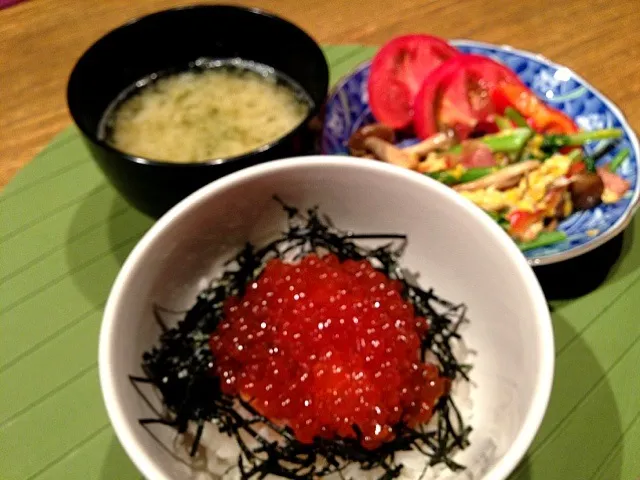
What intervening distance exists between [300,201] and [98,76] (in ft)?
1.97

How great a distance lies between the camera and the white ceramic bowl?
83 centimetres

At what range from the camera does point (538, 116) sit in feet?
5.00

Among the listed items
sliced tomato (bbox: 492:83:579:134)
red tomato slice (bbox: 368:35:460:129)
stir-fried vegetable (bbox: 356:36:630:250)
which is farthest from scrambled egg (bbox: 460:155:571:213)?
red tomato slice (bbox: 368:35:460:129)

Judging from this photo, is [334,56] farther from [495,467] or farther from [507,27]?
[495,467]

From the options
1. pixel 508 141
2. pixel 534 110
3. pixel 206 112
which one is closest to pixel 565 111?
pixel 534 110

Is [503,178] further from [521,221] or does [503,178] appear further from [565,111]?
[565,111]

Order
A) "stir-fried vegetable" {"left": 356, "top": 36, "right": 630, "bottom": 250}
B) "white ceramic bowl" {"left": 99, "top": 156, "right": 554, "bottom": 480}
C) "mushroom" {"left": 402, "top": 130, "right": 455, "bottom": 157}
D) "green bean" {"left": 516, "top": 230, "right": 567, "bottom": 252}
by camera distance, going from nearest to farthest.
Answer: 1. "white ceramic bowl" {"left": 99, "top": 156, "right": 554, "bottom": 480}
2. "green bean" {"left": 516, "top": 230, "right": 567, "bottom": 252}
3. "stir-fried vegetable" {"left": 356, "top": 36, "right": 630, "bottom": 250}
4. "mushroom" {"left": 402, "top": 130, "right": 455, "bottom": 157}

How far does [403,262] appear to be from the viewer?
1.15 m

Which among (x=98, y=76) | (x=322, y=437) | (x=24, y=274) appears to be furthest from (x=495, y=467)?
(x=98, y=76)

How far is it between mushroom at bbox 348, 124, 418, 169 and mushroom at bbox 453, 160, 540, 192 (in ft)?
0.43

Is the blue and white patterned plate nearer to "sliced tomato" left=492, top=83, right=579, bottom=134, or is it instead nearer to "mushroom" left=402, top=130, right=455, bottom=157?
"sliced tomato" left=492, top=83, right=579, bottom=134

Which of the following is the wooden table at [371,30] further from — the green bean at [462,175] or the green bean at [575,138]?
the green bean at [462,175]

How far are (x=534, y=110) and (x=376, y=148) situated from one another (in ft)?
1.31

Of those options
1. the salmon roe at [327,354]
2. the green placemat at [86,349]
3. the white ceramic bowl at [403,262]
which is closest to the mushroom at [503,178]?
the green placemat at [86,349]
